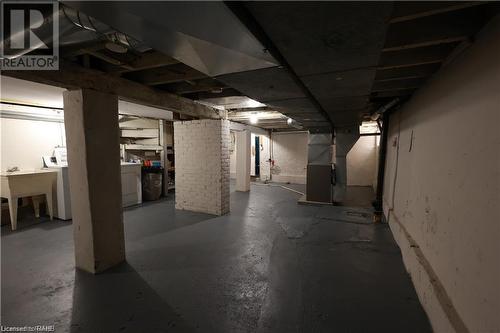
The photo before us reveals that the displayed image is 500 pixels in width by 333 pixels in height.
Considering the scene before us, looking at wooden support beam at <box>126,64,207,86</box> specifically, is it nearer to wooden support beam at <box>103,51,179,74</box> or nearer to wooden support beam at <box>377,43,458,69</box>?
wooden support beam at <box>103,51,179,74</box>

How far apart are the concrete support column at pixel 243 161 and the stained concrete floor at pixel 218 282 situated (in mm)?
3156

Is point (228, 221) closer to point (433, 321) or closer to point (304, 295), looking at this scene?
point (304, 295)

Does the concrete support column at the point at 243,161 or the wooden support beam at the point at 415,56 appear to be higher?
the wooden support beam at the point at 415,56

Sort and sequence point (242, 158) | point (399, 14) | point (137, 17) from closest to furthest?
point (137, 17) → point (399, 14) → point (242, 158)

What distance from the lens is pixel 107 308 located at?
1.72m

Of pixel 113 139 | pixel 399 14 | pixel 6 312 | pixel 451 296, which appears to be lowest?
pixel 6 312

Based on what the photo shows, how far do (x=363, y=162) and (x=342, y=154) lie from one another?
2763mm

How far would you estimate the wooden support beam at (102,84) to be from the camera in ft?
5.77

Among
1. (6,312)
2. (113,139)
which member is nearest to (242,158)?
(113,139)

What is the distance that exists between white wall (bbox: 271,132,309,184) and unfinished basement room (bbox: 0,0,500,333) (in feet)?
13.1

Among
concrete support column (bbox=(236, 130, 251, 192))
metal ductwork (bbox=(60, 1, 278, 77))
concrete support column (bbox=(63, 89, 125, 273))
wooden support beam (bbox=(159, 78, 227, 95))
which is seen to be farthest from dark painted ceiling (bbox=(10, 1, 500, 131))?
concrete support column (bbox=(236, 130, 251, 192))

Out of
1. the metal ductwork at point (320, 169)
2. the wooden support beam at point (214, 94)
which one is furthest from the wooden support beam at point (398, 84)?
the metal ductwork at point (320, 169)

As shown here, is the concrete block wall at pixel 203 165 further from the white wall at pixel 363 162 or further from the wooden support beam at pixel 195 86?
the white wall at pixel 363 162

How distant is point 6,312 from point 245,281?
6.14 ft
